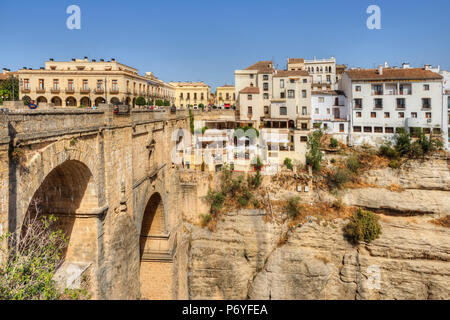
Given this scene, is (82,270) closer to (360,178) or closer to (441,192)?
(360,178)

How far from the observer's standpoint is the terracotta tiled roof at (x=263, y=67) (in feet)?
142

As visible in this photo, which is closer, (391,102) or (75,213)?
(75,213)

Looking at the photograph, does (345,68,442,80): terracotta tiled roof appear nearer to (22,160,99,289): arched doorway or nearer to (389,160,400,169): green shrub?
(389,160,400,169): green shrub

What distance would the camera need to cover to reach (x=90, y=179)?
1172 cm

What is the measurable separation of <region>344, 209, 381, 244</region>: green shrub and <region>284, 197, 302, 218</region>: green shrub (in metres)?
3.85

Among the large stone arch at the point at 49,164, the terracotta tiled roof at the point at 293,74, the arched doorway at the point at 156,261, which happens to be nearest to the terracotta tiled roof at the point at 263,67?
the terracotta tiled roof at the point at 293,74

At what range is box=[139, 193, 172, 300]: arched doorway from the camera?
71.8 ft

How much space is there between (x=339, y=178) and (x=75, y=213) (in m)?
23.0

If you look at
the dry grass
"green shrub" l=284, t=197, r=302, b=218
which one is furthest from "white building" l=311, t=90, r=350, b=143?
the dry grass

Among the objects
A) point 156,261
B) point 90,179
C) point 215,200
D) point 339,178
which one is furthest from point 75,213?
point 339,178

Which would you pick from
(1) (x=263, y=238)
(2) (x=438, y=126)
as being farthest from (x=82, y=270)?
(2) (x=438, y=126)

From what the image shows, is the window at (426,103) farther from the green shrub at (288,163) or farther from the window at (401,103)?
the green shrub at (288,163)

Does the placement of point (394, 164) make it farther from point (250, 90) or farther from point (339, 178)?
point (250, 90)

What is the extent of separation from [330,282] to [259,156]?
12.7m
